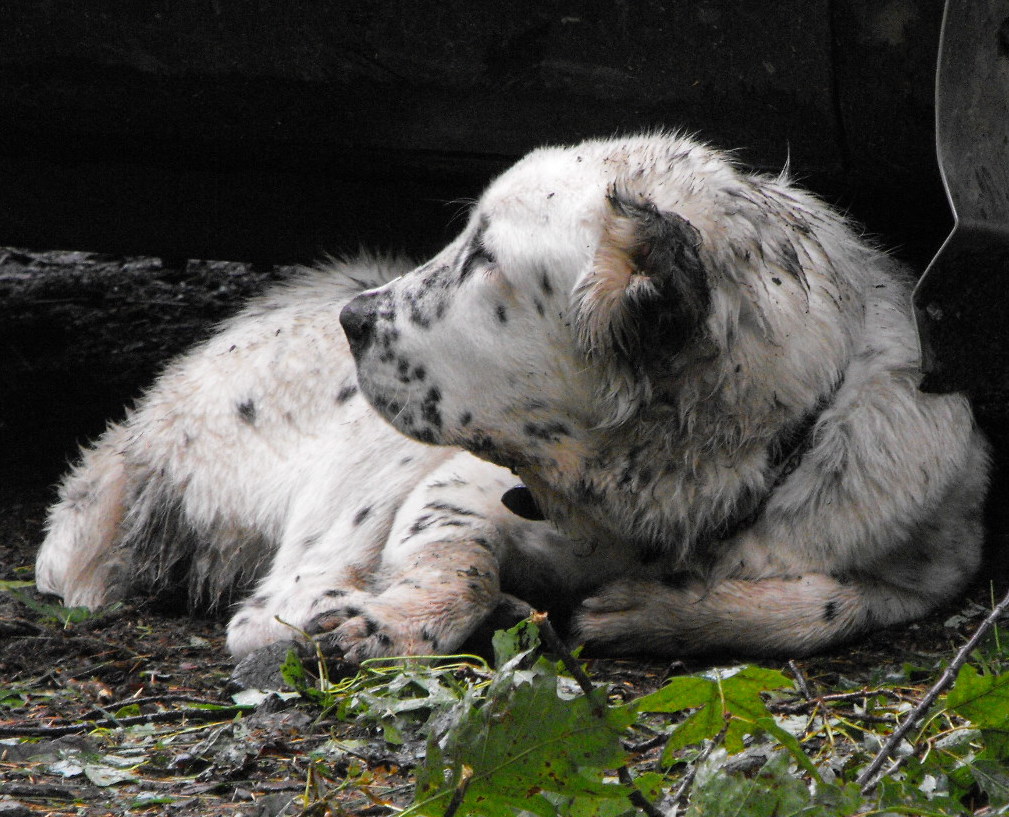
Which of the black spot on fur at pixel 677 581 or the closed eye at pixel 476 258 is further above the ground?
the closed eye at pixel 476 258

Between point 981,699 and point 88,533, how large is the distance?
9.55ft

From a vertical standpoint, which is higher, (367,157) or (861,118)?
(861,118)

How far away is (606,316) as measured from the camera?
2605mm

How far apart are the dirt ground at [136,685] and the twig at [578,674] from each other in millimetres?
445

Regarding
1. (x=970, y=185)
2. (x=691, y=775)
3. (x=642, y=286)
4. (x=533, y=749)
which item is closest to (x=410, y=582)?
(x=642, y=286)

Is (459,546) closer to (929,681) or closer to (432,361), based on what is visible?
(432,361)

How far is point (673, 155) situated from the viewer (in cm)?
294

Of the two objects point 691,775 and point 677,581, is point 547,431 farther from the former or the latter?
point 691,775

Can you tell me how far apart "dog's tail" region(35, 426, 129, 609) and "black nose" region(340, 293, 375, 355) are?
1.30 m

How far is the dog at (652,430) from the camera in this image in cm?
271

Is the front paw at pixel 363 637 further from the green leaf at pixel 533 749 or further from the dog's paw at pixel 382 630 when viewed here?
the green leaf at pixel 533 749

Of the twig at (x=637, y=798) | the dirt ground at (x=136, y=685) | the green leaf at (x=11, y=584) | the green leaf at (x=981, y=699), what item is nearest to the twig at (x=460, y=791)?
the twig at (x=637, y=798)

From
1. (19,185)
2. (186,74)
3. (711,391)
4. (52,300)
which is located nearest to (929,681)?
(711,391)

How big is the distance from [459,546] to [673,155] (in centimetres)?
108
